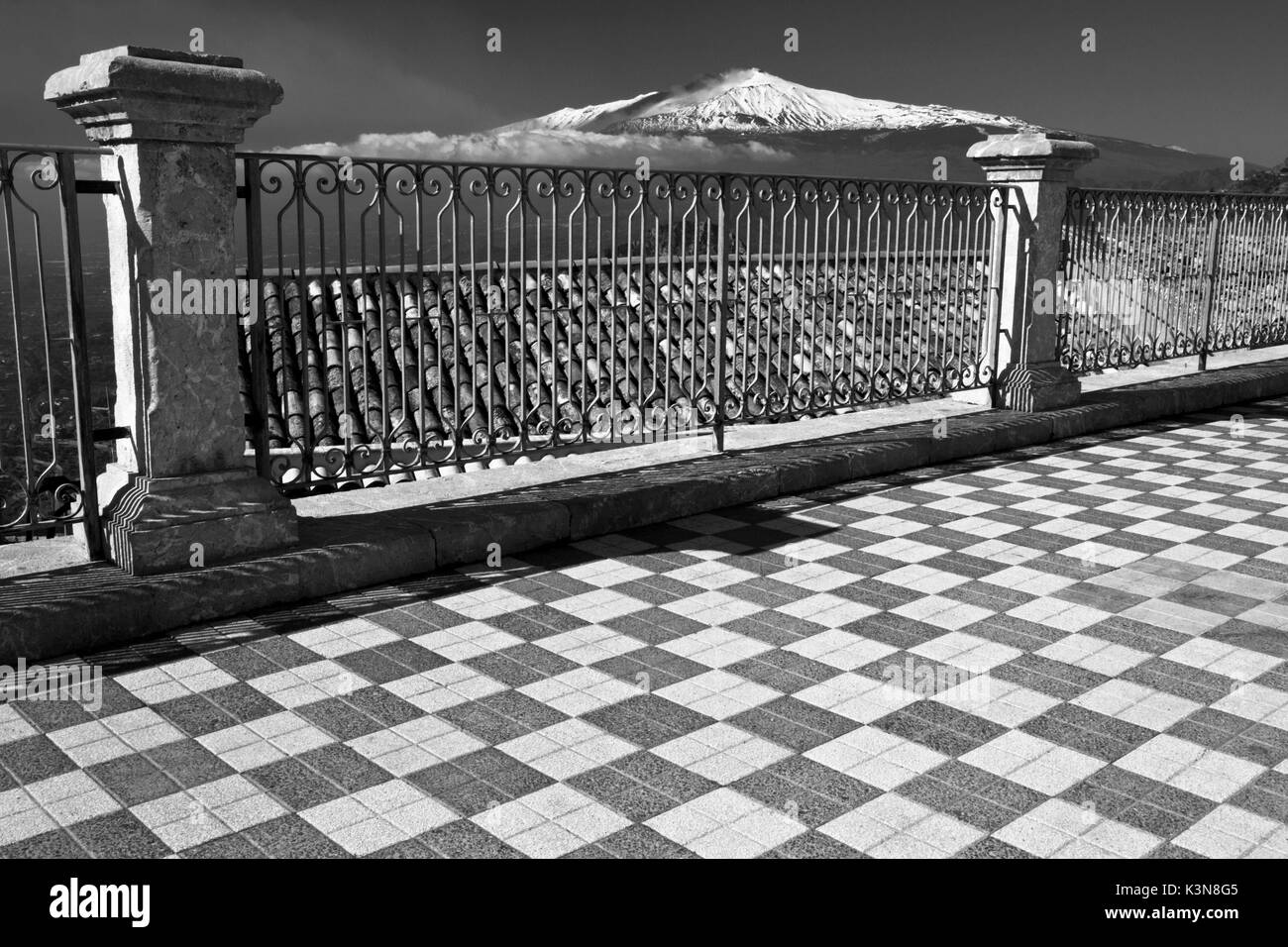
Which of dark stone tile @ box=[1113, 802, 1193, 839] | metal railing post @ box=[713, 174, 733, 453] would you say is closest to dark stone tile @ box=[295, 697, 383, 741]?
dark stone tile @ box=[1113, 802, 1193, 839]

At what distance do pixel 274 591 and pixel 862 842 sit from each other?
2891 millimetres

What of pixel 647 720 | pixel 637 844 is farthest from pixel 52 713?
pixel 637 844

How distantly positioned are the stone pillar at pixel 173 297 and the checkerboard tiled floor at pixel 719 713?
50cm

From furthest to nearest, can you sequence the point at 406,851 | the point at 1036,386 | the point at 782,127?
the point at 782,127
the point at 1036,386
the point at 406,851

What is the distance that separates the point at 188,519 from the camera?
496 cm

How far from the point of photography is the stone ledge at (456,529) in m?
4.61

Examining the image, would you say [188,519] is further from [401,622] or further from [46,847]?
[46,847]

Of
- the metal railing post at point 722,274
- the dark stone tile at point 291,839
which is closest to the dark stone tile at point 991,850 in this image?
the dark stone tile at point 291,839

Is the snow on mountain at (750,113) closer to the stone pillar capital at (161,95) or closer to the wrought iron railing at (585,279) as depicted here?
the wrought iron railing at (585,279)

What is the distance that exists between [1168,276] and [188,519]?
368 inches

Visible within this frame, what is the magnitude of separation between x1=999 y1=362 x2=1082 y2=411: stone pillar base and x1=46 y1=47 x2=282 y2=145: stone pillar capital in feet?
20.4

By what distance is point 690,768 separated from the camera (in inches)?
142
